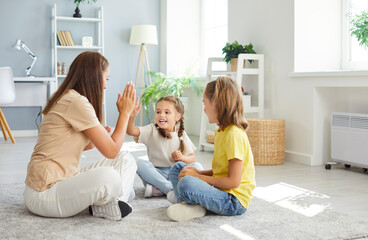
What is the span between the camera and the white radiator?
3.47m

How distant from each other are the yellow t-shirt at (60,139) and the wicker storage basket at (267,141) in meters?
2.03

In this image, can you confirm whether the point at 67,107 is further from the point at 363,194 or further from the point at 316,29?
the point at 316,29

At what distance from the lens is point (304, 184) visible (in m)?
3.14

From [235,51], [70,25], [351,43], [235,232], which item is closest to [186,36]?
[70,25]

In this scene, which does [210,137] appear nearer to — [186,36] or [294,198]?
[294,198]

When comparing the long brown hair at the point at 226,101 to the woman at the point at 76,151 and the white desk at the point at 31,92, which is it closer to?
the woman at the point at 76,151

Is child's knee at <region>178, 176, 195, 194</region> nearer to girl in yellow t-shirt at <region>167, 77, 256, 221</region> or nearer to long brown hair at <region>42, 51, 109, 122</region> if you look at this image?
girl in yellow t-shirt at <region>167, 77, 256, 221</region>

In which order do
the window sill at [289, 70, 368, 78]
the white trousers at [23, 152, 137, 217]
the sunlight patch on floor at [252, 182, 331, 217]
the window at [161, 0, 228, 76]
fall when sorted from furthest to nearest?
the window at [161, 0, 228, 76]
the window sill at [289, 70, 368, 78]
the sunlight patch on floor at [252, 182, 331, 217]
the white trousers at [23, 152, 137, 217]

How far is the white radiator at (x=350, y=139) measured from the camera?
11.4 ft

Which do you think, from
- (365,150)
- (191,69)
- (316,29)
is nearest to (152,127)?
(365,150)

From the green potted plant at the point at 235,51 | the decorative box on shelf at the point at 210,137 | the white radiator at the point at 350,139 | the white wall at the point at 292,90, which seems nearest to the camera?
the white radiator at the point at 350,139

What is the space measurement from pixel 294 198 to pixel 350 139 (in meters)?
1.09

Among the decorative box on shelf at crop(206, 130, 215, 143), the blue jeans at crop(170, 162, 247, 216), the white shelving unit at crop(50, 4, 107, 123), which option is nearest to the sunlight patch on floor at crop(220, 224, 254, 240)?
the blue jeans at crop(170, 162, 247, 216)

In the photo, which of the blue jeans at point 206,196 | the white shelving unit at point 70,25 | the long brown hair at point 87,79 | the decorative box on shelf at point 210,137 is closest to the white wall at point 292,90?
the decorative box on shelf at point 210,137
